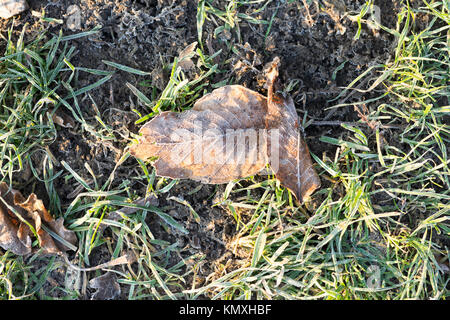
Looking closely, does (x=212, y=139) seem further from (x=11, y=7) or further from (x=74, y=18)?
(x=11, y=7)

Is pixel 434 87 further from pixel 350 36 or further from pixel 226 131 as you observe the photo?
pixel 226 131

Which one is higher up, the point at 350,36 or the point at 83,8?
the point at 83,8

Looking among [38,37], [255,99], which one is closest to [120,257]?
[255,99]

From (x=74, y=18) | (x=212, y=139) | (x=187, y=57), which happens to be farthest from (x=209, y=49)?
(x=74, y=18)

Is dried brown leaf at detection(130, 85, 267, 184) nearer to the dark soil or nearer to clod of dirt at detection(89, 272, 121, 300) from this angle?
the dark soil

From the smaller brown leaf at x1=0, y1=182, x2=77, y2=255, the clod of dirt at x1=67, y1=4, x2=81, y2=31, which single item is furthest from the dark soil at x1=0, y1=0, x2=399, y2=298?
the smaller brown leaf at x1=0, y1=182, x2=77, y2=255

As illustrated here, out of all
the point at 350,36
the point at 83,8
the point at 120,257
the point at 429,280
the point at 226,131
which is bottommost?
the point at 429,280

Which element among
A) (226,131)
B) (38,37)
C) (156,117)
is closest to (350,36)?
(226,131)
